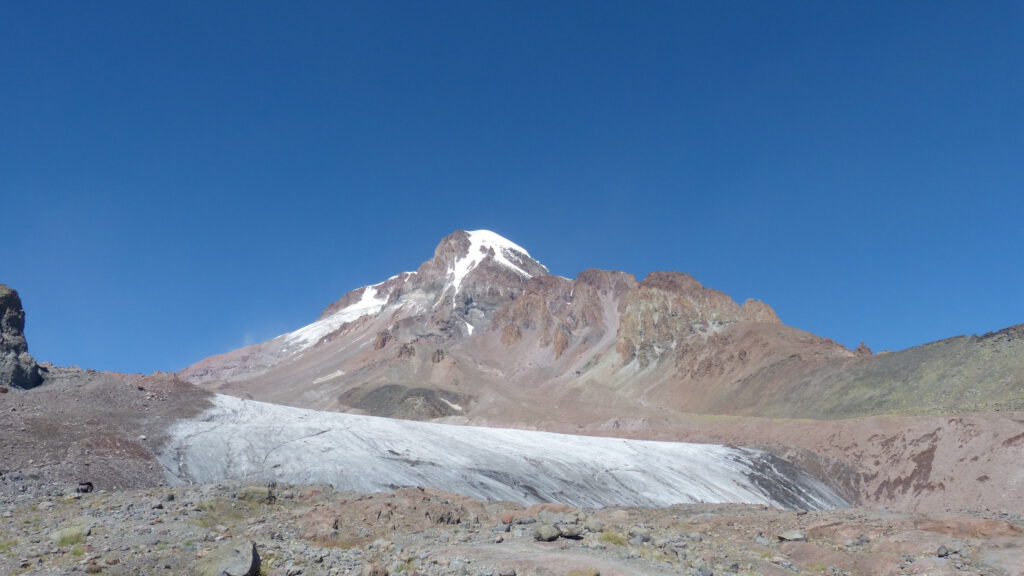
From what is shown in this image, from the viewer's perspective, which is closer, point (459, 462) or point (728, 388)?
point (459, 462)

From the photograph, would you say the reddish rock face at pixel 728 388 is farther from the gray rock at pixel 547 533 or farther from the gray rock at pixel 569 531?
the gray rock at pixel 547 533

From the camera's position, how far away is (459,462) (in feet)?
130

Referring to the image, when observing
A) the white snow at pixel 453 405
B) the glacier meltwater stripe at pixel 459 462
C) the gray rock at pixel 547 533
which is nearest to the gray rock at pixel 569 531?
the gray rock at pixel 547 533

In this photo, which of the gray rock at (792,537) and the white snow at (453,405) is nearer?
the gray rock at (792,537)

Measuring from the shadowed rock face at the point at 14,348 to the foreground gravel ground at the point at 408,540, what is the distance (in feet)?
52.8

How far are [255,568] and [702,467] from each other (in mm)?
43625

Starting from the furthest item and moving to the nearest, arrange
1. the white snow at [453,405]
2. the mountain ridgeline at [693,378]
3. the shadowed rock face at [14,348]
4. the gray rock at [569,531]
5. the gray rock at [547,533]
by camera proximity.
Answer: the white snow at [453,405] < the mountain ridgeline at [693,378] < the shadowed rock face at [14,348] < the gray rock at [569,531] < the gray rock at [547,533]

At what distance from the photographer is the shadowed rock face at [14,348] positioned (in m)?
35.3

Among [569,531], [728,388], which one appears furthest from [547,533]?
[728,388]

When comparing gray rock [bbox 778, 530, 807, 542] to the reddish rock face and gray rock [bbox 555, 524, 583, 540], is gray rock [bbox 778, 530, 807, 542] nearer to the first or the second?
gray rock [bbox 555, 524, 583, 540]

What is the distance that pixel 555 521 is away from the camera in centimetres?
1759

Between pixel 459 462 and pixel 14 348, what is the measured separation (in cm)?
2452

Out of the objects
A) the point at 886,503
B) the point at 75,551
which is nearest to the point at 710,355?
the point at 886,503

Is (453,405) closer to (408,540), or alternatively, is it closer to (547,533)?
(408,540)
